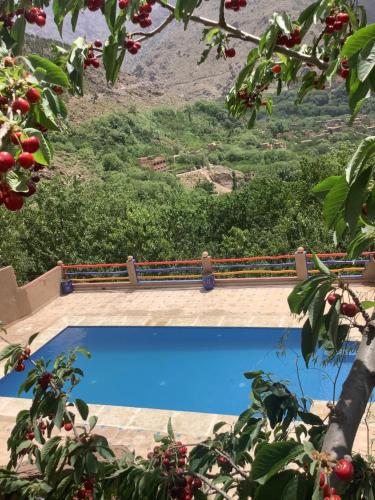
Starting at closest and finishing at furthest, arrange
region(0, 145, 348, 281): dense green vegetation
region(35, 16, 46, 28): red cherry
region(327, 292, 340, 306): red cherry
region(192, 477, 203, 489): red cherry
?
region(327, 292, 340, 306): red cherry → region(35, 16, 46, 28): red cherry → region(192, 477, 203, 489): red cherry → region(0, 145, 348, 281): dense green vegetation

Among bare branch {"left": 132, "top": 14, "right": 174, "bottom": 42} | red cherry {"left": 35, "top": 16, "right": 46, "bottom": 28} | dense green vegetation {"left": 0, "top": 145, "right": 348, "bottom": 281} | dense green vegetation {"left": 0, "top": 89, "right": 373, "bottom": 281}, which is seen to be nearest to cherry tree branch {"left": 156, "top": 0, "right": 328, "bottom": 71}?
bare branch {"left": 132, "top": 14, "right": 174, "bottom": 42}

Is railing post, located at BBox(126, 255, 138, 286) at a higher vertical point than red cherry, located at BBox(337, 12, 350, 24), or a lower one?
lower

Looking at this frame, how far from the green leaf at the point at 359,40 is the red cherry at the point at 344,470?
3.48 ft

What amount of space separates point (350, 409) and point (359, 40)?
99 cm

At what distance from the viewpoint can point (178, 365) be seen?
11.2 m

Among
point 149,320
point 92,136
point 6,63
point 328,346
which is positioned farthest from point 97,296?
point 92,136

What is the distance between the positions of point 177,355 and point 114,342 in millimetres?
1701

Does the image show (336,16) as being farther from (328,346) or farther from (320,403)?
(320,403)

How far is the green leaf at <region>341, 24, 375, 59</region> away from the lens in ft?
Result: 3.61

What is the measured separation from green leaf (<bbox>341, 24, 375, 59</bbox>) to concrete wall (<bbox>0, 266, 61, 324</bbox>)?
1253 centimetres

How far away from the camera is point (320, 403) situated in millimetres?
7633

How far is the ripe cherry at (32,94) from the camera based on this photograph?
56.9 inches

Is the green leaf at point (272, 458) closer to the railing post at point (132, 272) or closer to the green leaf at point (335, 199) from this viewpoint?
the green leaf at point (335, 199)

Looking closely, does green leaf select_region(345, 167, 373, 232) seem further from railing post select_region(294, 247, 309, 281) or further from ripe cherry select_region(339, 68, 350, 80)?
railing post select_region(294, 247, 309, 281)
